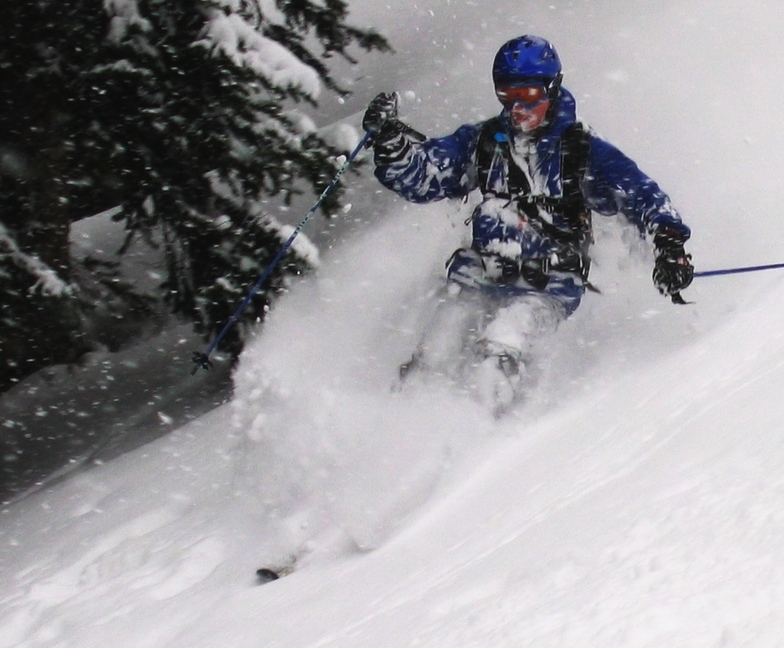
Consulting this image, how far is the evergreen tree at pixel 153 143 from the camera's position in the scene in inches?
226

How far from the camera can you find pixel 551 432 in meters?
4.99

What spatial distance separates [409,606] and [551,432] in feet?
6.71

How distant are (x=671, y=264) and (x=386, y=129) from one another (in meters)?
1.74

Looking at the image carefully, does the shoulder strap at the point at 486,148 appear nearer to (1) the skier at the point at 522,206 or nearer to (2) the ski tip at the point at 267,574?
(1) the skier at the point at 522,206

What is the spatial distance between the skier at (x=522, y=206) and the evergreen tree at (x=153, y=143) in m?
1.03

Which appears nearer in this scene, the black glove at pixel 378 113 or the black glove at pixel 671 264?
the black glove at pixel 671 264

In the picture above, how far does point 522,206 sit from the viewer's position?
547 cm

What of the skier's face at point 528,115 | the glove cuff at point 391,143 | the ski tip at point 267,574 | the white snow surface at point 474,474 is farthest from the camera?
the glove cuff at point 391,143

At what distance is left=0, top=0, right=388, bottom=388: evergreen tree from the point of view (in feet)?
18.9

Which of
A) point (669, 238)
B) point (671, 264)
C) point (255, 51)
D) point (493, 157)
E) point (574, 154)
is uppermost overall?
point (255, 51)

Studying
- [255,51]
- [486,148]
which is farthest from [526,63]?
[255,51]

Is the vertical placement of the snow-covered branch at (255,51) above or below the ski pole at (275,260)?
above

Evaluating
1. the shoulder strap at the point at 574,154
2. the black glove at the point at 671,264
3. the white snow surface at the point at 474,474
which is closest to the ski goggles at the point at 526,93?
the shoulder strap at the point at 574,154

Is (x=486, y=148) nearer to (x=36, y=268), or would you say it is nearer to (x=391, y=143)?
(x=391, y=143)
